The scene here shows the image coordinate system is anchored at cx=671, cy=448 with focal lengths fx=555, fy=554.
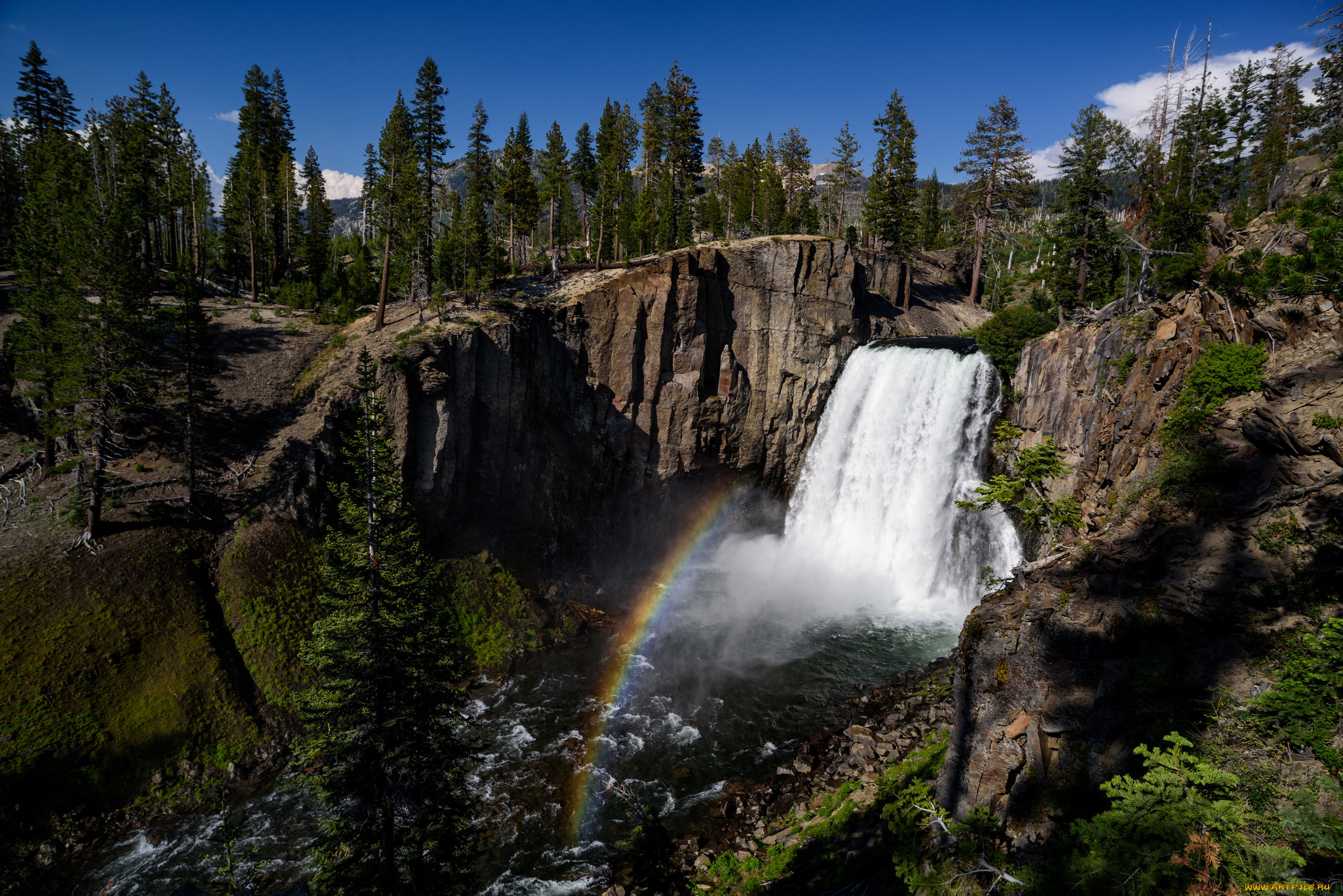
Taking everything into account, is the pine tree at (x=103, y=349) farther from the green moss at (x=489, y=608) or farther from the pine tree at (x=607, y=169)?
the pine tree at (x=607, y=169)

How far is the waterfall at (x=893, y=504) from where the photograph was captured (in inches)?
1176

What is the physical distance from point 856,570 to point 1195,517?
2325 cm

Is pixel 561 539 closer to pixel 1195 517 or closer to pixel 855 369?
pixel 855 369

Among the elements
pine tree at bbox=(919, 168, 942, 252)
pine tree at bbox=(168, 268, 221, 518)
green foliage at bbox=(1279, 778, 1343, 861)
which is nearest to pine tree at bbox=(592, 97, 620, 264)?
pine tree at bbox=(168, 268, 221, 518)

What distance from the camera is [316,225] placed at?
5334 cm

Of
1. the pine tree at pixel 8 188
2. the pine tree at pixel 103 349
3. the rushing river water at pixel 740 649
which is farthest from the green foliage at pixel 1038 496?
the pine tree at pixel 8 188

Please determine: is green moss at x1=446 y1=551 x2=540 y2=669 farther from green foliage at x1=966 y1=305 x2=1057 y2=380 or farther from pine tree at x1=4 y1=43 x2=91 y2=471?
green foliage at x1=966 y1=305 x2=1057 y2=380

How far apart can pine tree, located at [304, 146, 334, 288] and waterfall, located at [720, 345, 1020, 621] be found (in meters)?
42.2

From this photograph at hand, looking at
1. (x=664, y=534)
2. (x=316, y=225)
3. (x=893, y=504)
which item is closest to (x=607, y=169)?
(x=316, y=225)

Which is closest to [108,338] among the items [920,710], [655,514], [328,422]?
[328,422]

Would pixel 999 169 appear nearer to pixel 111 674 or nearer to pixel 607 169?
pixel 607 169

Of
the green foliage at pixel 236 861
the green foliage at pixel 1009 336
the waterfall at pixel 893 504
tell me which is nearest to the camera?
the green foliage at pixel 236 861

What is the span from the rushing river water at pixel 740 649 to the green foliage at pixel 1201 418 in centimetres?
1408

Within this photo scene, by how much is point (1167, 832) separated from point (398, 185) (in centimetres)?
4182
